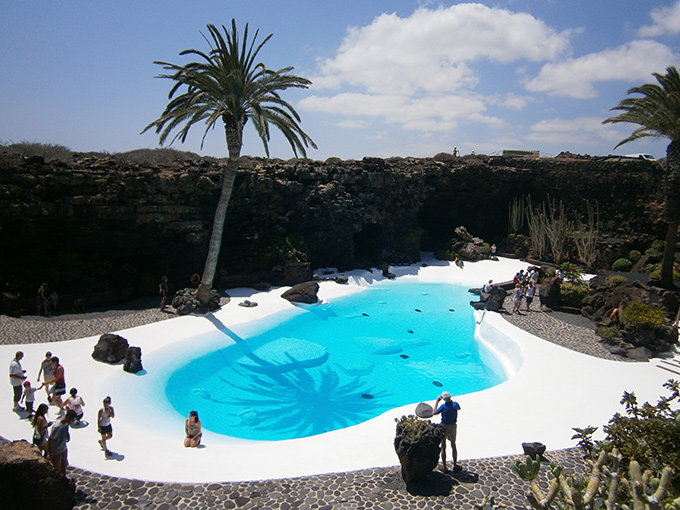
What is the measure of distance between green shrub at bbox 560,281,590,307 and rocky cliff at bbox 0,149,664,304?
11549 mm

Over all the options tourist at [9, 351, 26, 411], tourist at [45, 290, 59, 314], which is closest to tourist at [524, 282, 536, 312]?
tourist at [9, 351, 26, 411]

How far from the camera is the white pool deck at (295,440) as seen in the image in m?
8.18

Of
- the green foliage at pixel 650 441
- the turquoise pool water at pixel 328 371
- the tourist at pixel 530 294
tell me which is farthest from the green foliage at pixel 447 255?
the green foliage at pixel 650 441

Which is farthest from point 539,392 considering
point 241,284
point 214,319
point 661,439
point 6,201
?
point 6,201

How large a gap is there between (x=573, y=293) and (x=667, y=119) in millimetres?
8430

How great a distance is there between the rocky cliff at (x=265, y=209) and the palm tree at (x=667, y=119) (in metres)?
9.09

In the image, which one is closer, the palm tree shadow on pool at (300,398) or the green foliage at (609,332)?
the palm tree shadow on pool at (300,398)

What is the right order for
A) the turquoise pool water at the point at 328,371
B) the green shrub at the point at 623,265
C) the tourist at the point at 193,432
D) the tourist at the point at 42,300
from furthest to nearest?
1. the green shrub at the point at 623,265
2. the tourist at the point at 42,300
3. the turquoise pool water at the point at 328,371
4. the tourist at the point at 193,432

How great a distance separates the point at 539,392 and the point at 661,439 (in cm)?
557

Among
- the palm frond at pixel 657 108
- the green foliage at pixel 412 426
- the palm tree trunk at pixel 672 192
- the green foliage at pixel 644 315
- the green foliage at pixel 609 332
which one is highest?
the palm frond at pixel 657 108

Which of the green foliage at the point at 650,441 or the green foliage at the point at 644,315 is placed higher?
the green foliage at the point at 650,441

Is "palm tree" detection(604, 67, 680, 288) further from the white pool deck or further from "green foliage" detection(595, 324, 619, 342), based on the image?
the white pool deck

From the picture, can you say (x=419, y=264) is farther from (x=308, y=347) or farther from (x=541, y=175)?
(x=308, y=347)

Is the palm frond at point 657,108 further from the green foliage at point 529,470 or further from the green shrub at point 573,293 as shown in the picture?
the green foliage at point 529,470
